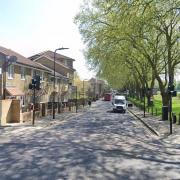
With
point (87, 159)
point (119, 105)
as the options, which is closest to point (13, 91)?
point (119, 105)

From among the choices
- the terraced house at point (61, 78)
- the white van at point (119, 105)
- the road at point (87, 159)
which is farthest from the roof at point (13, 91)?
the terraced house at point (61, 78)

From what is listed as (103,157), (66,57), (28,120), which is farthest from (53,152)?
(66,57)

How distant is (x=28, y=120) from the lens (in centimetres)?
3766

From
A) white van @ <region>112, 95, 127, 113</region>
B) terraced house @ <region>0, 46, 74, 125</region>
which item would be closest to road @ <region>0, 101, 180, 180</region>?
terraced house @ <region>0, 46, 74, 125</region>

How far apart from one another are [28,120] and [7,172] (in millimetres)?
24891

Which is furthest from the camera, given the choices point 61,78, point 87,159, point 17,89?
point 61,78

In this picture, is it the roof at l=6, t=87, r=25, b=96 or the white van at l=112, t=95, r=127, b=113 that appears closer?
the roof at l=6, t=87, r=25, b=96

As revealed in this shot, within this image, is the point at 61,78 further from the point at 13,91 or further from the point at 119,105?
the point at 13,91

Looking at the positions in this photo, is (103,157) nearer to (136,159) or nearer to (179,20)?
(136,159)

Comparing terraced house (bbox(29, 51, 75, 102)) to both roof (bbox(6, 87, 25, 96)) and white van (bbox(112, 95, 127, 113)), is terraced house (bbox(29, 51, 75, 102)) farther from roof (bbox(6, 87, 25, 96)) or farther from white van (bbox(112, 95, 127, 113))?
roof (bbox(6, 87, 25, 96))

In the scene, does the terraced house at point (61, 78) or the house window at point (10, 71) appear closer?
the house window at point (10, 71)

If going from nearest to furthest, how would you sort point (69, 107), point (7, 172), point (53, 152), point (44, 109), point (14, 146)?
point (7, 172)
point (53, 152)
point (14, 146)
point (44, 109)
point (69, 107)

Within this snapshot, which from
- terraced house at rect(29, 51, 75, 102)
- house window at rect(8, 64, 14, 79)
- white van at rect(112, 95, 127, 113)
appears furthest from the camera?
terraced house at rect(29, 51, 75, 102)

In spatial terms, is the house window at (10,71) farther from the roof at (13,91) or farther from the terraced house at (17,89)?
the roof at (13,91)
